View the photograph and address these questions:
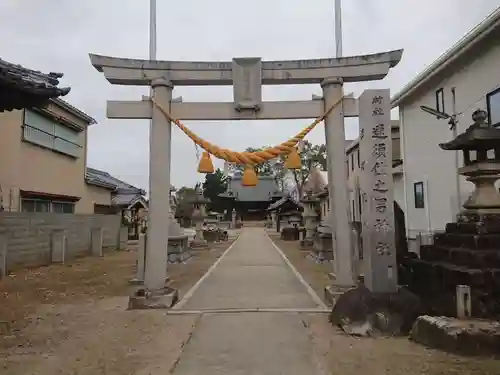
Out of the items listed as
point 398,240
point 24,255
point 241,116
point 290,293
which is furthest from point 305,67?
point 24,255

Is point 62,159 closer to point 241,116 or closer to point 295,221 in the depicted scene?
point 241,116

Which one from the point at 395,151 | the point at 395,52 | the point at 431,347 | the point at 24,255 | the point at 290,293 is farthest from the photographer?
the point at 395,151

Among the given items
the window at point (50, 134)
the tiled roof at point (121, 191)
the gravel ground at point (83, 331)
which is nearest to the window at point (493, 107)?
the gravel ground at point (83, 331)

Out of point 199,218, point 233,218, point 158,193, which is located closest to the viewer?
point 158,193

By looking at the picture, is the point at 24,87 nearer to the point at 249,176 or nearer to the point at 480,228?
the point at 249,176

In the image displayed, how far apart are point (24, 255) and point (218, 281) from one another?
7.34 metres

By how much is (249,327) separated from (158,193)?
3248 mm

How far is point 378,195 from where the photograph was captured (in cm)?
722

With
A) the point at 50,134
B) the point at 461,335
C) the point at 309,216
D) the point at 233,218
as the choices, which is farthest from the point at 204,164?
the point at 233,218

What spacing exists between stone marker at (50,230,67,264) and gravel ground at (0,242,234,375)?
4350 millimetres

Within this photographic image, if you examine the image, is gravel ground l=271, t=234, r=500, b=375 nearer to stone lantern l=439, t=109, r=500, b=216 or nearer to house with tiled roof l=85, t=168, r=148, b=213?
stone lantern l=439, t=109, r=500, b=216

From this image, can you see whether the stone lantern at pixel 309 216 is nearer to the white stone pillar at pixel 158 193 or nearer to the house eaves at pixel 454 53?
the house eaves at pixel 454 53

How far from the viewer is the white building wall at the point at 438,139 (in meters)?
11.4

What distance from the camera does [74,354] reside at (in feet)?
18.6
